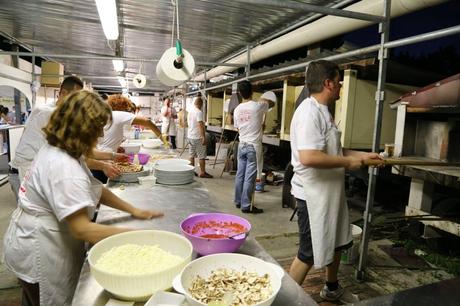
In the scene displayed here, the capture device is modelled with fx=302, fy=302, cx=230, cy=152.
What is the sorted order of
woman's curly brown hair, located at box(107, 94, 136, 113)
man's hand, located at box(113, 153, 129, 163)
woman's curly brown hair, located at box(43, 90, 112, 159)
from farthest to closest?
woman's curly brown hair, located at box(107, 94, 136, 113) → man's hand, located at box(113, 153, 129, 163) → woman's curly brown hair, located at box(43, 90, 112, 159)

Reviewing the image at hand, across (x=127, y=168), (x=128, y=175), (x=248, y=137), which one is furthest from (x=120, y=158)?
(x=248, y=137)

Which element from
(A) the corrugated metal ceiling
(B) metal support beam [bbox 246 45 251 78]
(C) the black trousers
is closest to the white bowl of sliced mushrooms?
(C) the black trousers

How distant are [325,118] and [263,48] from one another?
11.5 ft

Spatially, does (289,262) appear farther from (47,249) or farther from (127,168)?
(47,249)

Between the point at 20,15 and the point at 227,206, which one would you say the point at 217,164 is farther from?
the point at 20,15

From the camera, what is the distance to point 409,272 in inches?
125

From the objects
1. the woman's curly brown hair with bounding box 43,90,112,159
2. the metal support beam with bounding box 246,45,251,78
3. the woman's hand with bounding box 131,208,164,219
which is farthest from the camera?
the metal support beam with bounding box 246,45,251,78

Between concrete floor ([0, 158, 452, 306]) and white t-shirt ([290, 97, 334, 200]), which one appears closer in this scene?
white t-shirt ([290, 97, 334, 200])

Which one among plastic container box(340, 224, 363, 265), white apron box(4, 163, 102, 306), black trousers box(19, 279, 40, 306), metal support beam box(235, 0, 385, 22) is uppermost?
metal support beam box(235, 0, 385, 22)

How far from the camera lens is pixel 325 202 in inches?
86.0

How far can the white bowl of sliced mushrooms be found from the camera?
98cm

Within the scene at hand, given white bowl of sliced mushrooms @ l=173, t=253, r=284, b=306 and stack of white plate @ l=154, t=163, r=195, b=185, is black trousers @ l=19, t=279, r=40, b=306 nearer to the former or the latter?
white bowl of sliced mushrooms @ l=173, t=253, r=284, b=306

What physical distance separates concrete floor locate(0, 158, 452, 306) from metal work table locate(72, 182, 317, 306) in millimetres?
218

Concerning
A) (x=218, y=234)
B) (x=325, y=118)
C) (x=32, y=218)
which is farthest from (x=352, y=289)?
(x=32, y=218)
